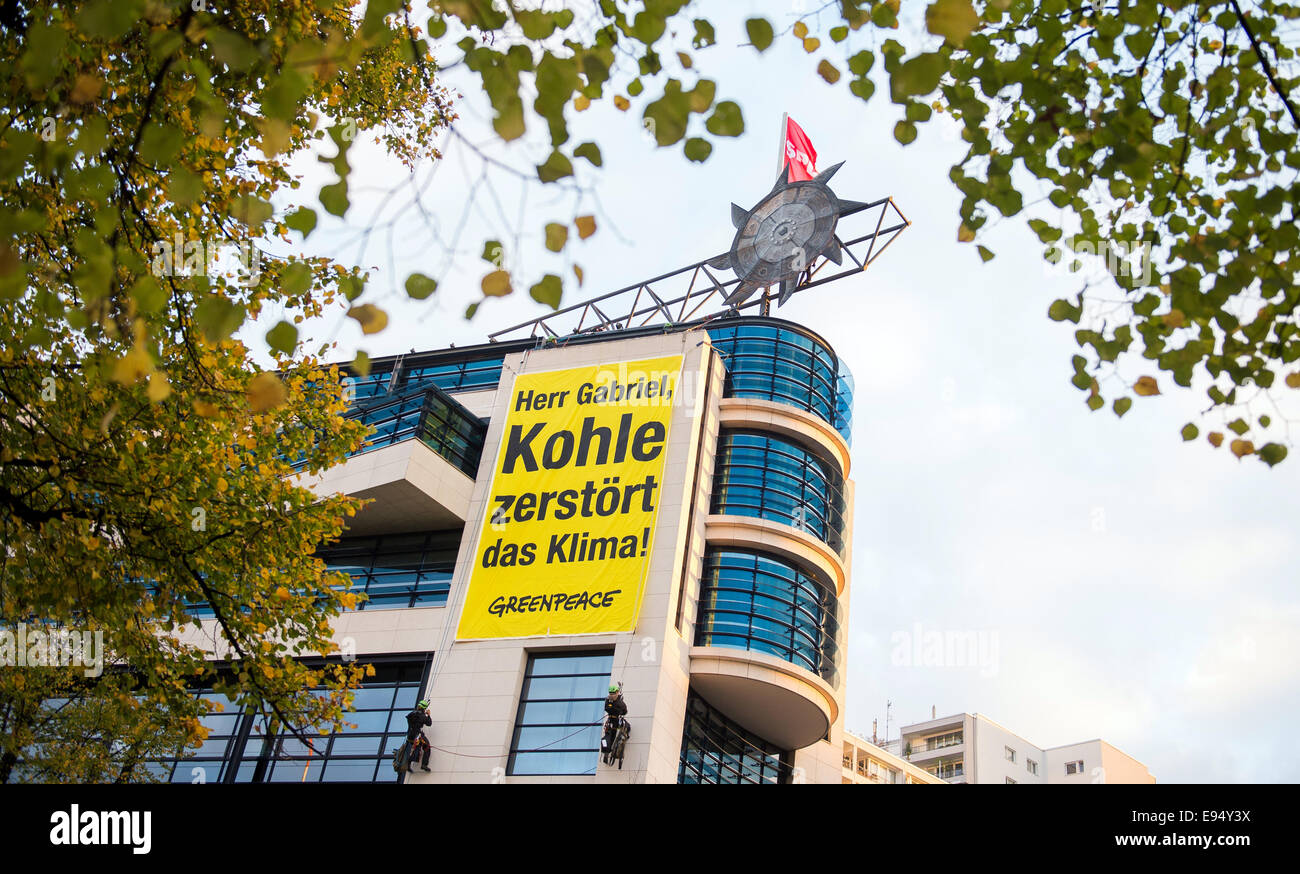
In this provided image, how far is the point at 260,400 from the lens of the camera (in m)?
4.97

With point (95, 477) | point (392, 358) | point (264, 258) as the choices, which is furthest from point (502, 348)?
point (95, 477)

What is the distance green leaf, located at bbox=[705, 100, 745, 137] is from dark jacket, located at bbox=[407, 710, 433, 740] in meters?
22.0

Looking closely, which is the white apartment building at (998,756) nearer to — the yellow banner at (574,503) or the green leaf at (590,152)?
the yellow banner at (574,503)

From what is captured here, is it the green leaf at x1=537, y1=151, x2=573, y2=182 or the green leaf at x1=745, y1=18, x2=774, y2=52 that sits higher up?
the green leaf at x1=745, y1=18, x2=774, y2=52

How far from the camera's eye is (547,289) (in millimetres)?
5227

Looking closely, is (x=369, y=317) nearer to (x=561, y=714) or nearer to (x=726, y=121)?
(x=726, y=121)

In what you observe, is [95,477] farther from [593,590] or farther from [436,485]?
[436,485]

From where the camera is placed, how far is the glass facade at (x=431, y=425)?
3048cm

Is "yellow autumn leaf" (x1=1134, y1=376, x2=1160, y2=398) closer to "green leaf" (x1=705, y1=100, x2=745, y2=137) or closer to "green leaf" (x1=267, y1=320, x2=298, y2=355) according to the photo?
"green leaf" (x1=705, y1=100, x2=745, y2=137)

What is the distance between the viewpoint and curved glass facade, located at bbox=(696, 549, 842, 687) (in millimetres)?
26703

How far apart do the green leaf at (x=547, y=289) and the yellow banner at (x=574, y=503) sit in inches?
810

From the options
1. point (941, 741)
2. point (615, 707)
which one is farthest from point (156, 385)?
point (941, 741)

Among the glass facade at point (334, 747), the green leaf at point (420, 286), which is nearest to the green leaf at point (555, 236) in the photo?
the green leaf at point (420, 286)

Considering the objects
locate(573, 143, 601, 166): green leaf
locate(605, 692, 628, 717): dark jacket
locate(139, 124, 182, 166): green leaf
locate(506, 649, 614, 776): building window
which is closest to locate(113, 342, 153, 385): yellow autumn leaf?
locate(139, 124, 182, 166): green leaf
